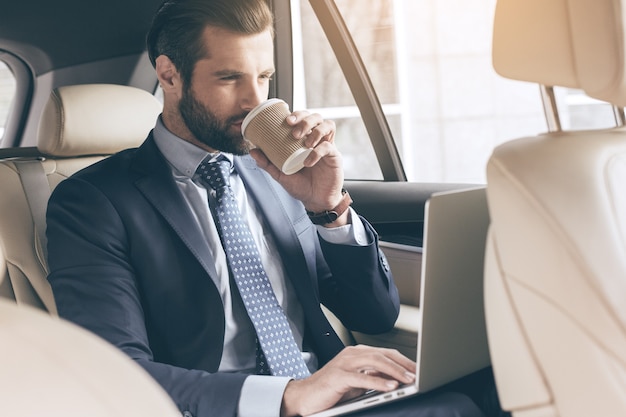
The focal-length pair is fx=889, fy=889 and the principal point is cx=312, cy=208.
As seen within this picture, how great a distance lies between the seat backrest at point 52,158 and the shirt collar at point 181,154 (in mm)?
201

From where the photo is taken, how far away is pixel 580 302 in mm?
1061

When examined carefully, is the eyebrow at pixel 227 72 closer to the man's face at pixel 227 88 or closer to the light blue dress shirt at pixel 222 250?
the man's face at pixel 227 88

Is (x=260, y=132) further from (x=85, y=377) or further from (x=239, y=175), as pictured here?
(x=85, y=377)

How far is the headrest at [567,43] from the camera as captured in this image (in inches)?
45.0

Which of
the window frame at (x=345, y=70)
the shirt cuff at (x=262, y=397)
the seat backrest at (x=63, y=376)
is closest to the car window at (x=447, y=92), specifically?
the window frame at (x=345, y=70)

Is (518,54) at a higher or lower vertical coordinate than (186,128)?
higher

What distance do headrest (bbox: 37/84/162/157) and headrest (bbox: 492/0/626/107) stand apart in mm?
902

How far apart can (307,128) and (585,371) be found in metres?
0.60

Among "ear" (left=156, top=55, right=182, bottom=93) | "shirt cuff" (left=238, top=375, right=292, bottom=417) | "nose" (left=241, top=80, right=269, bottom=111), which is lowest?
"shirt cuff" (left=238, top=375, right=292, bottom=417)

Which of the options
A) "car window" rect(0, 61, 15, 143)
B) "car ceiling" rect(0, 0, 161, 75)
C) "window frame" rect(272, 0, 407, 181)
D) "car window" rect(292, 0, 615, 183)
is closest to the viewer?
"car ceiling" rect(0, 0, 161, 75)

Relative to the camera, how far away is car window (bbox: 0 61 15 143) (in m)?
2.52

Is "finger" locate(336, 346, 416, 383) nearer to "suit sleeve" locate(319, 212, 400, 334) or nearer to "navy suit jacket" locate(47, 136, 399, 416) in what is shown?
"navy suit jacket" locate(47, 136, 399, 416)

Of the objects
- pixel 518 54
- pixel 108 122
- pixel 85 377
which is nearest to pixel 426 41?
pixel 108 122

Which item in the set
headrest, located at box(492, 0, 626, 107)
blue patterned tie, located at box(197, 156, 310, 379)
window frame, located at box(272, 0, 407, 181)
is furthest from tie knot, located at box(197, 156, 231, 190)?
window frame, located at box(272, 0, 407, 181)
